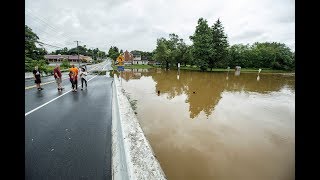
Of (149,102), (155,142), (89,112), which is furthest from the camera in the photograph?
(149,102)

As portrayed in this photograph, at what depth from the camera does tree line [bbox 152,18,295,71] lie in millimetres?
42775

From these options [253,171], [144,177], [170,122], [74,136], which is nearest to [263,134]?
[253,171]

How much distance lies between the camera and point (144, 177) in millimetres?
2854

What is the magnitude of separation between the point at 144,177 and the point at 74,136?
3.25 metres

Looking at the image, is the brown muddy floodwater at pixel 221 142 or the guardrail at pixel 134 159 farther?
the brown muddy floodwater at pixel 221 142

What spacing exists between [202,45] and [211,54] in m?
2.94

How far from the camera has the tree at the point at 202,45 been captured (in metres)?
42.2

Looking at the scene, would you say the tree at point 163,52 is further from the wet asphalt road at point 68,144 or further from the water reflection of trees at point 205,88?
the wet asphalt road at point 68,144

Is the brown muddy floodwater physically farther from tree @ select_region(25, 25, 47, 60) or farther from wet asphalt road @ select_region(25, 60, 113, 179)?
tree @ select_region(25, 25, 47, 60)

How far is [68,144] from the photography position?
4758 mm

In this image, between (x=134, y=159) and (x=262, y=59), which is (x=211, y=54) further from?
(x=134, y=159)

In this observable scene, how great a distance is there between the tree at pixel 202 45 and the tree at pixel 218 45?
4.68 feet

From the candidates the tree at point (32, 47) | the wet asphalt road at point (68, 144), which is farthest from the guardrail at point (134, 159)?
the tree at point (32, 47)
